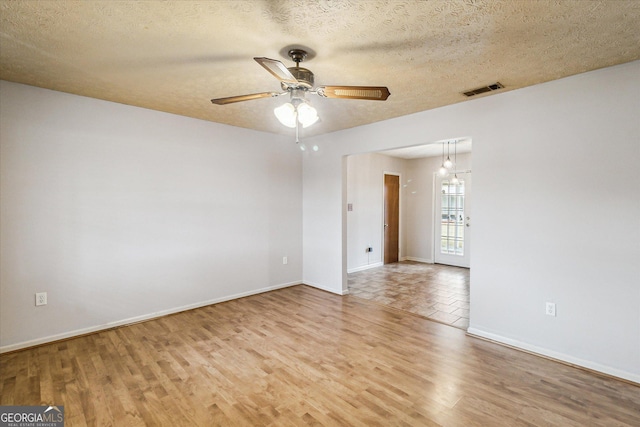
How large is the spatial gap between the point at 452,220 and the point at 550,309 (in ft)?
14.7

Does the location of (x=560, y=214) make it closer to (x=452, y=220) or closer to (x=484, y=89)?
(x=484, y=89)

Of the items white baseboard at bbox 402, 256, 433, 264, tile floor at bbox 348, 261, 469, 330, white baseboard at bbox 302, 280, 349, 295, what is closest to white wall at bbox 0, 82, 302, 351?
white baseboard at bbox 302, 280, 349, 295

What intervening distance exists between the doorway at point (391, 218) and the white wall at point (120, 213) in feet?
10.7

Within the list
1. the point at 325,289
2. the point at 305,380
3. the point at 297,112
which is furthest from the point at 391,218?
the point at 297,112

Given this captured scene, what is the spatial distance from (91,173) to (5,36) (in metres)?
1.56

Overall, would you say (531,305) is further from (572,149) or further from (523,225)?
(572,149)

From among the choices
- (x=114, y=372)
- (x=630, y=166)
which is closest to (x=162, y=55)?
(x=114, y=372)

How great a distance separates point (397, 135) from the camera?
4.04 m

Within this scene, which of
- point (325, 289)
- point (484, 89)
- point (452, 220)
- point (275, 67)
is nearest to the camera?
point (275, 67)

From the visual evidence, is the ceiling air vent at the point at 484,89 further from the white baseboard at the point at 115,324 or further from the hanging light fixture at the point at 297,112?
the white baseboard at the point at 115,324

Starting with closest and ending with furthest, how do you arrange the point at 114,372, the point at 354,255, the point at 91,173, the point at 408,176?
the point at 114,372 < the point at 91,173 < the point at 354,255 < the point at 408,176

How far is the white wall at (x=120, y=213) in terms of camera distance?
118 inches

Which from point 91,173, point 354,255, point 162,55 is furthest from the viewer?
point 354,255

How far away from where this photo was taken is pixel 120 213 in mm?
3566
